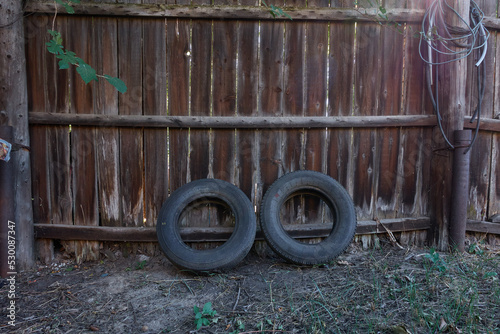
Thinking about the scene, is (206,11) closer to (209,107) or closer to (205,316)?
(209,107)

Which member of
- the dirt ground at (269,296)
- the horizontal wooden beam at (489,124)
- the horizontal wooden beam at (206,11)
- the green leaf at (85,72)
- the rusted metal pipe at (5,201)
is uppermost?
the horizontal wooden beam at (206,11)

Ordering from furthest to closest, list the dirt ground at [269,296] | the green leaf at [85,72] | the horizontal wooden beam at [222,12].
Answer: the horizontal wooden beam at [222,12] < the green leaf at [85,72] < the dirt ground at [269,296]

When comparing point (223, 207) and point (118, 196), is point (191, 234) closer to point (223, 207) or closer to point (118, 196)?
A: point (223, 207)

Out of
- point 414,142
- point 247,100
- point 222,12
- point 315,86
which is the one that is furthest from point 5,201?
point 414,142

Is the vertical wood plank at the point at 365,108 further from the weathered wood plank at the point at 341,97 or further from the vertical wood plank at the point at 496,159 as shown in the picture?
the vertical wood plank at the point at 496,159

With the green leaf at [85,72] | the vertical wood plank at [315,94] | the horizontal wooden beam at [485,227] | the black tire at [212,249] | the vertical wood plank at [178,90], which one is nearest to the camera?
the green leaf at [85,72]

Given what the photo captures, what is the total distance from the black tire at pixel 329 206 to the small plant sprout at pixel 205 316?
0.80 m

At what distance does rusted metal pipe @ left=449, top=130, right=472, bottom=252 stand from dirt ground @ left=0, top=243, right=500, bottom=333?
0.65ft

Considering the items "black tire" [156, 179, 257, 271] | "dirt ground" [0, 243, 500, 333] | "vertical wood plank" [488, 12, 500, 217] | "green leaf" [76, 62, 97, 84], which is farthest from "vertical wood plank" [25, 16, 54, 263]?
"vertical wood plank" [488, 12, 500, 217]

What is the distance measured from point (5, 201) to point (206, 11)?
7.54ft

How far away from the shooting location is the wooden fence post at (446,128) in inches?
109

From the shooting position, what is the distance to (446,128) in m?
2.83

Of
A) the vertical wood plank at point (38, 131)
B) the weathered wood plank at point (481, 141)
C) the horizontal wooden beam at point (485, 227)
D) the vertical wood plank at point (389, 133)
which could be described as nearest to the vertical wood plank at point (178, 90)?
the vertical wood plank at point (38, 131)

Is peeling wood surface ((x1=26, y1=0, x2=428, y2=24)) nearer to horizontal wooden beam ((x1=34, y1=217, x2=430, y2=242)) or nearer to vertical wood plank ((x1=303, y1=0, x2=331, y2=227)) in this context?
vertical wood plank ((x1=303, y1=0, x2=331, y2=227))
